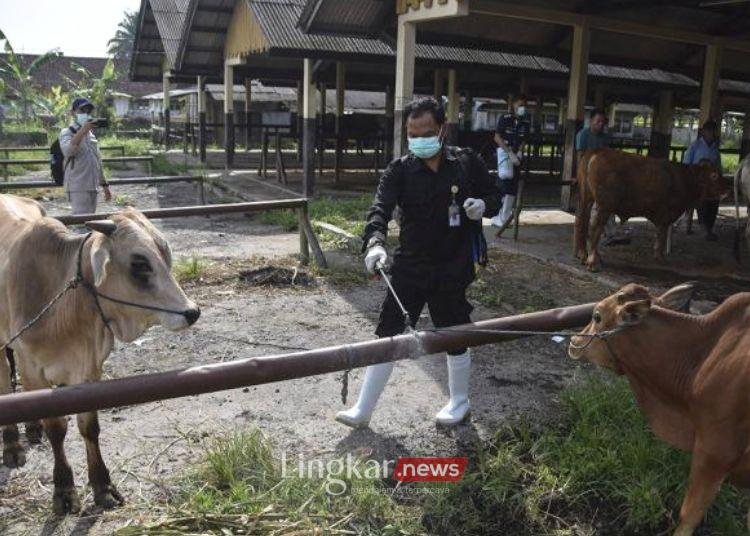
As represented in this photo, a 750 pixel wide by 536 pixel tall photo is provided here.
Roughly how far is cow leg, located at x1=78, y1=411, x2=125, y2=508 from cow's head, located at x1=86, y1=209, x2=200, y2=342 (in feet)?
1.81

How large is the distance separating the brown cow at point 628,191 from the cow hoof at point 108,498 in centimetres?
564

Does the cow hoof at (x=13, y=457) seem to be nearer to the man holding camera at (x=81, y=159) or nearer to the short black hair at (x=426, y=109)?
the short black hair at (x=426, y=109)

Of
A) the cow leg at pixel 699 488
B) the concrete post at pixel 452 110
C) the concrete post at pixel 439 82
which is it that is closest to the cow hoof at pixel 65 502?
the cow leg at pixel 699 488

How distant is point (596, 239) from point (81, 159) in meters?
5.65

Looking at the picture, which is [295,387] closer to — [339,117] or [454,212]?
[454,212]

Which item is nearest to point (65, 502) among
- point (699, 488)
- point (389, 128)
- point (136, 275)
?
point (136, 275)

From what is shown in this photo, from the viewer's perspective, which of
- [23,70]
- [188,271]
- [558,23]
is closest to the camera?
[188,271]

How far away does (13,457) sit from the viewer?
3.61 metres

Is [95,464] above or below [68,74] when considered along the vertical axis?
below

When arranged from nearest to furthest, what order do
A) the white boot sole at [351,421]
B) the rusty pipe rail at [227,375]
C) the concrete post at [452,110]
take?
the rusty pipe rail at [227,375]
the white boot sole at [351,421]
the concrete post at [452,110]

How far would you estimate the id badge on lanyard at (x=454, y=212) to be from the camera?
3.71 metres

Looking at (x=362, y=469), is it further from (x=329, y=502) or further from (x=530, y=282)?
(x=530, y=282)

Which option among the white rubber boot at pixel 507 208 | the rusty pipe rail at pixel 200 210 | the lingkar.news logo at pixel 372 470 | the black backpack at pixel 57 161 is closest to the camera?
the lingkar.news logo at pixel 372 470

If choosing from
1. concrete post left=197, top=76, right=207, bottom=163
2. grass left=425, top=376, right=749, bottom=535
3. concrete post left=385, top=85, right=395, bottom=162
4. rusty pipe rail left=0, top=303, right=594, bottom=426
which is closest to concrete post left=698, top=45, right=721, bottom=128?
concrete post left=385, top=85, right=395, bottom=162
